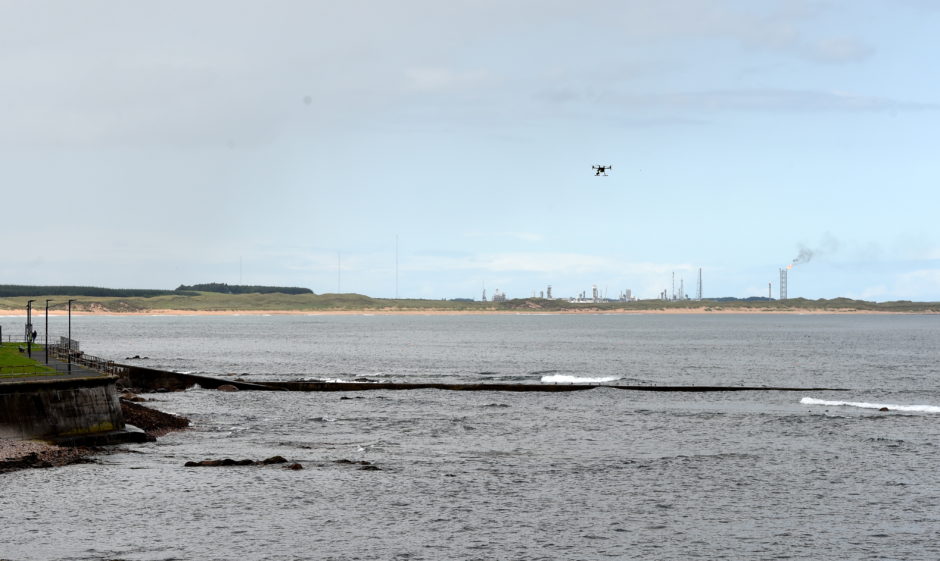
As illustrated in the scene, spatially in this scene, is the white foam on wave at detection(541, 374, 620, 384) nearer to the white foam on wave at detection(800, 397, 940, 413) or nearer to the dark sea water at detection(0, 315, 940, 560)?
the dark sea water at detection(0, 315, 940, 560)

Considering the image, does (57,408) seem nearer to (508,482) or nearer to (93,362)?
(93,362)

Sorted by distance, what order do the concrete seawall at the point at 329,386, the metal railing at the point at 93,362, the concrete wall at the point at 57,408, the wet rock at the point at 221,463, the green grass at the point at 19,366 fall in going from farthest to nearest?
the concrete seawall at the point at 329,386, the metal railing at the point at 93,362, the green grass at the point at 19,366, the wet rock at the point at 221,463, the concrete wall at the point at 57,408

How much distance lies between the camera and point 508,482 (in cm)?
3912

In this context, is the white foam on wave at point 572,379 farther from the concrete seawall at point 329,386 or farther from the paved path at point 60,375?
the paved path at point 60,375

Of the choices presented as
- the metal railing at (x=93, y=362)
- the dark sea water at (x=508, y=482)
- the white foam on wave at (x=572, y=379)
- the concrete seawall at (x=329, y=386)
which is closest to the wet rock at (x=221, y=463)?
the dark sea water at (x=508, y=482)

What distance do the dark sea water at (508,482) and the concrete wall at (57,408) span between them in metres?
2.18

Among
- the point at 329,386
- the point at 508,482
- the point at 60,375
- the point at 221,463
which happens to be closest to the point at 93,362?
the point at 60,375

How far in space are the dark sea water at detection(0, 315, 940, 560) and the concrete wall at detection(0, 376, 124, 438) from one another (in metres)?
2.18

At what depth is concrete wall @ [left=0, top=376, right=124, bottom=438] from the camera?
4006cm

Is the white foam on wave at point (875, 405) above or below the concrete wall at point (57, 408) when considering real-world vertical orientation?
below

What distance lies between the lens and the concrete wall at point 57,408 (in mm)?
40062

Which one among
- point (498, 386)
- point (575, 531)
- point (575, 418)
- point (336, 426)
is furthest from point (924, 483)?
point (498, 386)

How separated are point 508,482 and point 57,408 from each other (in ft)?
64.7

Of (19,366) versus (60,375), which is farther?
(19,366)
